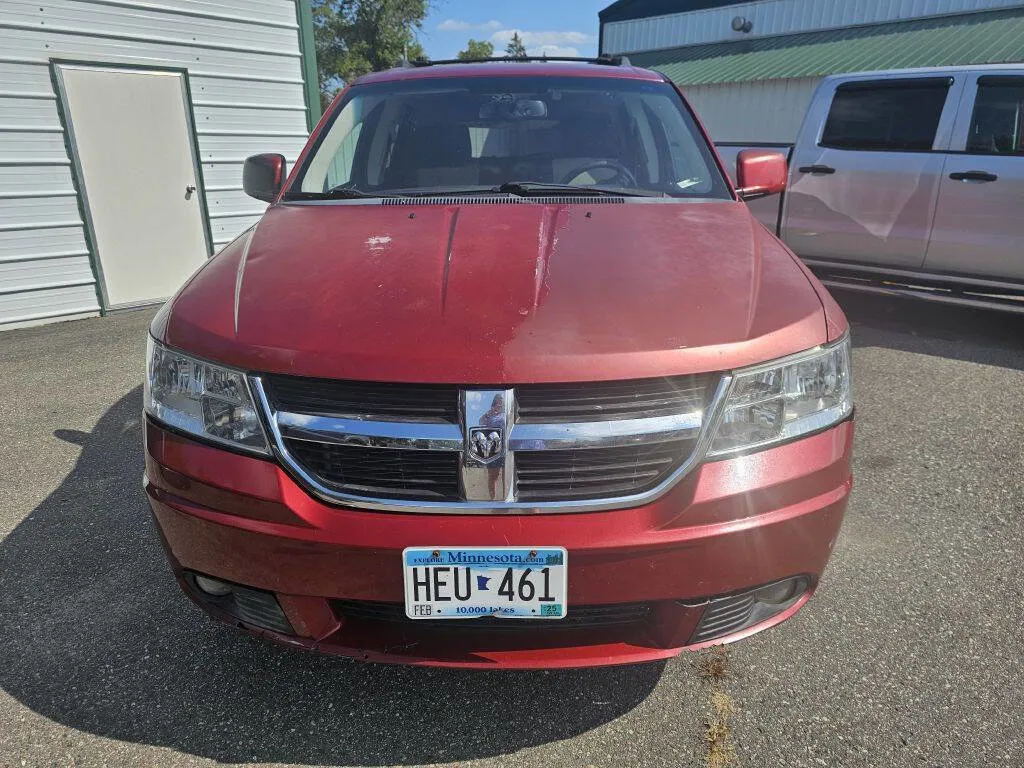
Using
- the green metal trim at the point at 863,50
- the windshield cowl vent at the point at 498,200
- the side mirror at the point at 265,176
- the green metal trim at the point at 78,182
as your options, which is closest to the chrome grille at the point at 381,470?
the windshield cowl vent at the point at 498,200

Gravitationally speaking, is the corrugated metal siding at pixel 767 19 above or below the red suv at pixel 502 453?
above

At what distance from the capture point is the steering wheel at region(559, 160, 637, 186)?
264cm

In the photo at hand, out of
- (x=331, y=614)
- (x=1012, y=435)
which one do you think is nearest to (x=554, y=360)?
(x=331, y=614)

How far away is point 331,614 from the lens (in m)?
1.67

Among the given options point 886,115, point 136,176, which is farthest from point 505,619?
point 136,176

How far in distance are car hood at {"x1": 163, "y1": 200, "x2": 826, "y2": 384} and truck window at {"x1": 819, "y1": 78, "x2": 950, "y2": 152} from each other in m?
4.21

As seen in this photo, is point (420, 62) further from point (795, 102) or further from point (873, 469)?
point (795, 102)

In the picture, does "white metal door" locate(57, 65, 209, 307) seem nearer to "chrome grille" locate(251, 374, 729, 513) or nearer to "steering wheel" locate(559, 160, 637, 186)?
"steering wheel" locate(559, 160, 637, 186)

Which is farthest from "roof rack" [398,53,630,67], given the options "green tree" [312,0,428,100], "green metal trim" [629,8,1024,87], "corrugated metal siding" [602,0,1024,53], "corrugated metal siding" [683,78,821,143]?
"green tree" [312,0,428,100]

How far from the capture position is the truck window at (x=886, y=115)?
17.9 feet

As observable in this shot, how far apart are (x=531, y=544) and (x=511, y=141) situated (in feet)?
5.88

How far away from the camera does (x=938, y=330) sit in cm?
586

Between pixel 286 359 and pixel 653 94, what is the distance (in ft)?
6.92

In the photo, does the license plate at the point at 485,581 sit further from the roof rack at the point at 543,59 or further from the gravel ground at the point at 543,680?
the roof rack at the point at 543,59
